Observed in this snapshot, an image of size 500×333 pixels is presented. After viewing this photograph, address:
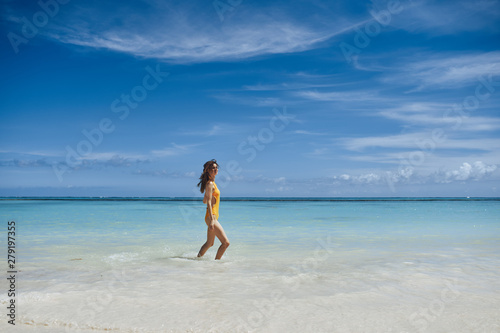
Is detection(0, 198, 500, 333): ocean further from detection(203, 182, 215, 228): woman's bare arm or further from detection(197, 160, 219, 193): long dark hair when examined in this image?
detection(197, 160, 219, 193): long dark hair

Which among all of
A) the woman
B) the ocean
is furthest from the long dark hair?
the ocean

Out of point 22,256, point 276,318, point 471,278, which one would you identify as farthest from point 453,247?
point 22,256

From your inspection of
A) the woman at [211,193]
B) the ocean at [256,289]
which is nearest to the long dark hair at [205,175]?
the woman at [211,193]

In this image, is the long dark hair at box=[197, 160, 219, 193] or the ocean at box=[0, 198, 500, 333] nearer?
the ocean at box=[0, 198, 500, 333]

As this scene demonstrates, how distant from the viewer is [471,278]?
6.77 m

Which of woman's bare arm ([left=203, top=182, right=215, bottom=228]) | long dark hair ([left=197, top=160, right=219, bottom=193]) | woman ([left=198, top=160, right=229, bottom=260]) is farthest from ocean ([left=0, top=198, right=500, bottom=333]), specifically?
long dark hair ([left=197, top=160, right=219, bottom=193])

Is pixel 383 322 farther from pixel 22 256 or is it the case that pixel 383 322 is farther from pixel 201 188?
pixel 22 256

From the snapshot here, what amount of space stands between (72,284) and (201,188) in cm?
326

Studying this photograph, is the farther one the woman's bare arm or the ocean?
the woman's bare arm

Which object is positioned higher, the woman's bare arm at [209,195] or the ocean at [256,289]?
the woman's bare arm at [209,195]

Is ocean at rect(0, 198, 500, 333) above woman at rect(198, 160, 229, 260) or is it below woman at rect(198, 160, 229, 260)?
below

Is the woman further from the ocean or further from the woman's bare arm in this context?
the ocean

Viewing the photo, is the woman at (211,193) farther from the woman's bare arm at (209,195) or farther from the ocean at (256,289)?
the ocean at (256,289)

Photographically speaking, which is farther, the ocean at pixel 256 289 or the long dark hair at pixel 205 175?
the long dark hair at pixel 205 175
